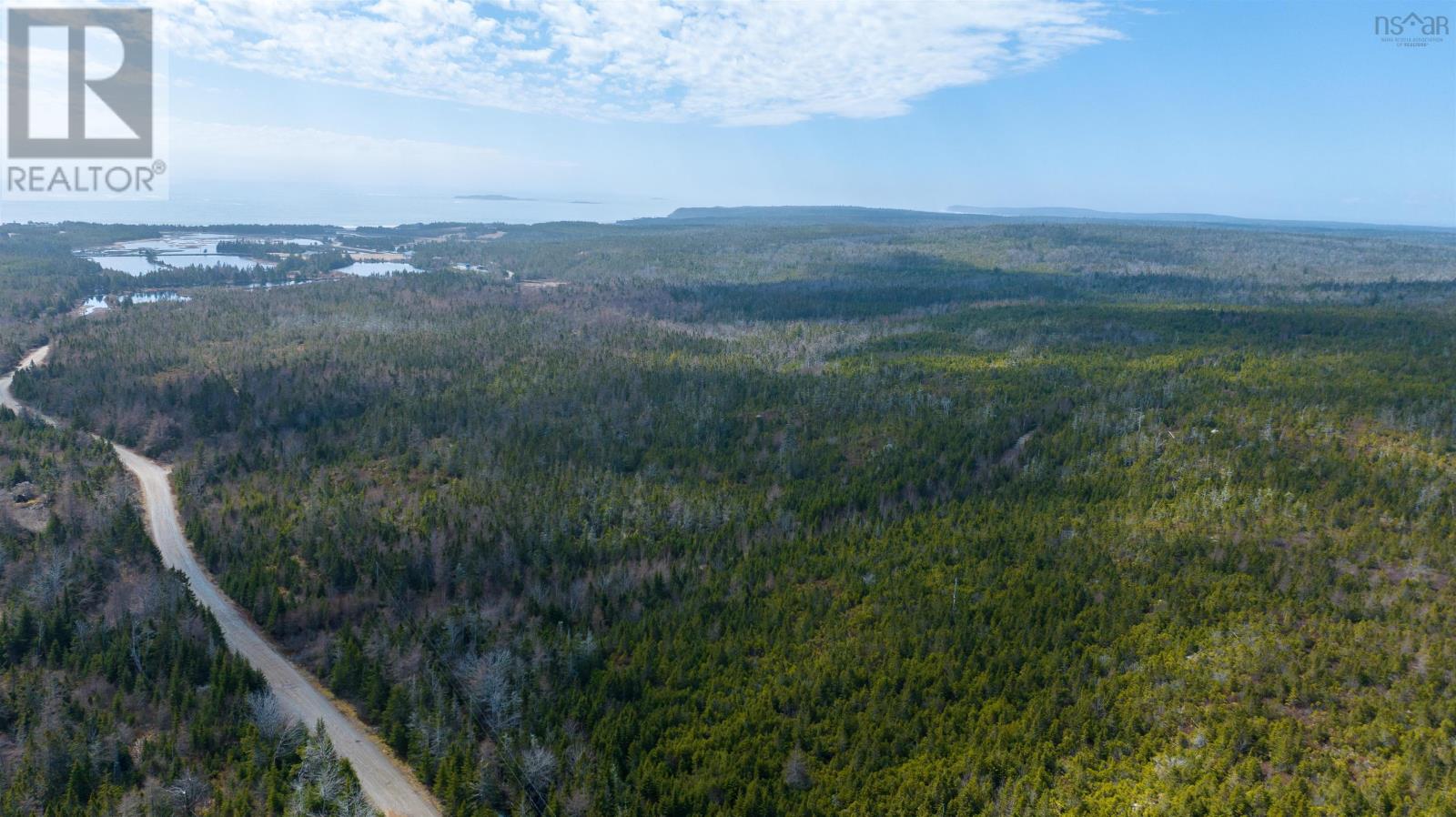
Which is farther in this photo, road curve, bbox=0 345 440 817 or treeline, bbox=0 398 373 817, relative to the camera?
road curve, bbox=0 345 440 817

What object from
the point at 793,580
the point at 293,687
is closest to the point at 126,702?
the point at 293,687

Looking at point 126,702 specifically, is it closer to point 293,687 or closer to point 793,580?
point 293,687

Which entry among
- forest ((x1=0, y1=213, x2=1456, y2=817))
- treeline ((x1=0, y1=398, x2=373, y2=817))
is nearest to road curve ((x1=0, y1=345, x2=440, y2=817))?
forest ((x1=0, y1=213, x2=1456, y2=817))

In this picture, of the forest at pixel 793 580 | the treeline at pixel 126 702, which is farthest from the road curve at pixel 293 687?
the treeline at pixel 126 702

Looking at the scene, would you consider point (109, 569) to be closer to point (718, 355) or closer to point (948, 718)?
point (948, 718)

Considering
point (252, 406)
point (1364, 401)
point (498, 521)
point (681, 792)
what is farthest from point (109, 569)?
point (1364, 401)

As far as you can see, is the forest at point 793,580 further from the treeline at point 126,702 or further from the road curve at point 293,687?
the road curve at point 293,687

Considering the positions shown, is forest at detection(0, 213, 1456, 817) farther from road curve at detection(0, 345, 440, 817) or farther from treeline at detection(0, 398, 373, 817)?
road curve at detection(0, 345, 440, 817)
